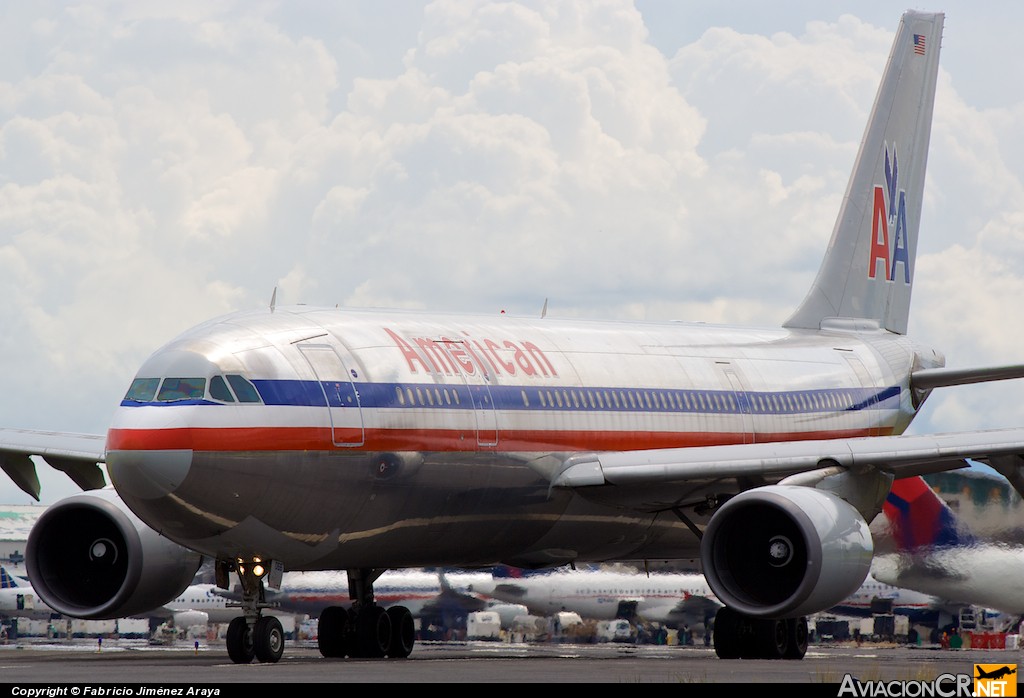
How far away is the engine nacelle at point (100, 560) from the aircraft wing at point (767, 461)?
551 centimetres

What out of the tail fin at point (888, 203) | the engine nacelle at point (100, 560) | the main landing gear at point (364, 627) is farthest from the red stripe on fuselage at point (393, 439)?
the tail fin at point (888, 203)

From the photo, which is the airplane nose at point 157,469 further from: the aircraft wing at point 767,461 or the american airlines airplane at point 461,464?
the aircraft wing at point 767,461

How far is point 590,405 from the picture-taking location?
89.7 feet

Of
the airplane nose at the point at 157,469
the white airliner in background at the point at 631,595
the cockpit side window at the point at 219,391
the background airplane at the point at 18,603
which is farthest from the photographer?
the background airplane at the point at 18,603

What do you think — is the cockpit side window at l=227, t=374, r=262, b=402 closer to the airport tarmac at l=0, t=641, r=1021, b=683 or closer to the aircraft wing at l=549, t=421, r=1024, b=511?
the airport tarmac at l=0, t=641, r=1021, b=683

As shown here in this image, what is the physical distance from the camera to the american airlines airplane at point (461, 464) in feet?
73.5

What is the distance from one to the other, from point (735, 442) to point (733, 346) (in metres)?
2.26

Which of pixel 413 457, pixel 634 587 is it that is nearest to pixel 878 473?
pixel 413 457

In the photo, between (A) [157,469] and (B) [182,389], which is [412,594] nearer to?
(B) [182,389]

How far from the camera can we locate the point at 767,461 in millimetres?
25547

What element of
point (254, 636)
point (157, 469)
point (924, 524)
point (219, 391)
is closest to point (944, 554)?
point (924, 524)

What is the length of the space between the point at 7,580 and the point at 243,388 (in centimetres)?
3205

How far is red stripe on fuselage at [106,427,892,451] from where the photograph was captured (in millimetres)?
21781

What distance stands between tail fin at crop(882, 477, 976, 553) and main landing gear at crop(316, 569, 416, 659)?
11476mm
